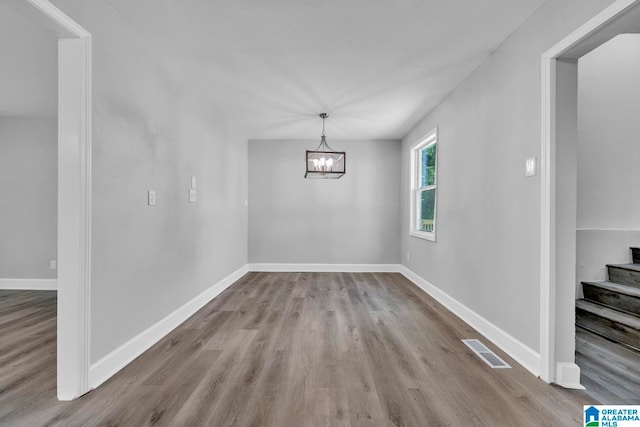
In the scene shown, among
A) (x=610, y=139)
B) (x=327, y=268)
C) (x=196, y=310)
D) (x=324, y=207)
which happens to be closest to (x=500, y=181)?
(x=610, y=139)

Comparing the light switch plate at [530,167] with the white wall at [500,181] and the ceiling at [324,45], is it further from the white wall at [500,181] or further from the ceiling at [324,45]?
the ceiling at [324,45]

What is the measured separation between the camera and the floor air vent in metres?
2.24

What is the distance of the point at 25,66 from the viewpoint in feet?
9.61

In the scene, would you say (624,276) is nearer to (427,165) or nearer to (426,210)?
(426,210)

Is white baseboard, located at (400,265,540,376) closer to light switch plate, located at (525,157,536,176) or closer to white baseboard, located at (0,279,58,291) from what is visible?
light switch plate, located at (525,157,536,176)

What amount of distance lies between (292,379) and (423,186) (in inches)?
155

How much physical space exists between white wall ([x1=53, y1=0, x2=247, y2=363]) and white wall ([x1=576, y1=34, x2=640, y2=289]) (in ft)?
13.7

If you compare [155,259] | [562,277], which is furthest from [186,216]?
[562,277]

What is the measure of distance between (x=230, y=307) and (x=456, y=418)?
2698mm

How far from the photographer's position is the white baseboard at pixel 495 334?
7.02ft

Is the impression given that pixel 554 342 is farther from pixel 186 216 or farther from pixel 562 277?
pixel 186 216

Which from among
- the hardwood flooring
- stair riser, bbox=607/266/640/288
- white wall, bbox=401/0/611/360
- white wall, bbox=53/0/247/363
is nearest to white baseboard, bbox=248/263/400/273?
white wall, bbox=53/0/247/363

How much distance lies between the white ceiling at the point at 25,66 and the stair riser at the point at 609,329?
4.66m

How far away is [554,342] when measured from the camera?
1.98 metres
